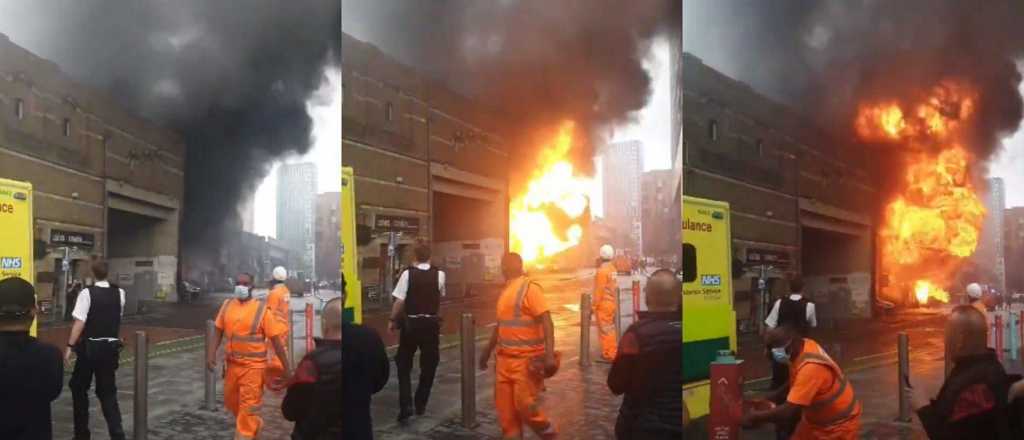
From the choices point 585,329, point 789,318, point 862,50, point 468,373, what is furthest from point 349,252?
point 862,50

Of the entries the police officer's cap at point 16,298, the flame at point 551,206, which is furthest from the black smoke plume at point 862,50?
the police officer's cap at point 16,298

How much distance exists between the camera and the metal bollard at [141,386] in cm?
421

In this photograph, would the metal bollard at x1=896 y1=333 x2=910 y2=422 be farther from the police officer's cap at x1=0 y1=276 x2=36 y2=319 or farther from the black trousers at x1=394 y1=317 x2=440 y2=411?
the police officer's cap at x1=0 y1=276 x2=36 y2=319

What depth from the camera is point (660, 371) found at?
381 centimetres

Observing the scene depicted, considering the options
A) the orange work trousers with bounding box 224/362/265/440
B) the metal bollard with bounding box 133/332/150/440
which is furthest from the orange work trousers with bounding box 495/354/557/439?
the metal bollard with bounding box 133/332/150/440

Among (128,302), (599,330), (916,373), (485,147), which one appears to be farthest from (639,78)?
(128,302)

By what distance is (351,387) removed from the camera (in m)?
4.29

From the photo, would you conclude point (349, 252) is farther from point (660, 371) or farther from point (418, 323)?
point (660, 371)

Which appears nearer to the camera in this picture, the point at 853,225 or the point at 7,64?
the point at 853,225

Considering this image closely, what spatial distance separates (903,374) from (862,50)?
153 centimetres

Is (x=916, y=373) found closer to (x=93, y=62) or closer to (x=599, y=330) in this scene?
(x=599, y=330)

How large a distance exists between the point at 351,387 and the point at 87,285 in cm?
150

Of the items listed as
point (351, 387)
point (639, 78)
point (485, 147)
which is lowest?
point (351, 387)

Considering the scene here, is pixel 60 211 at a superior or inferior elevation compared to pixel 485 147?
inferior
